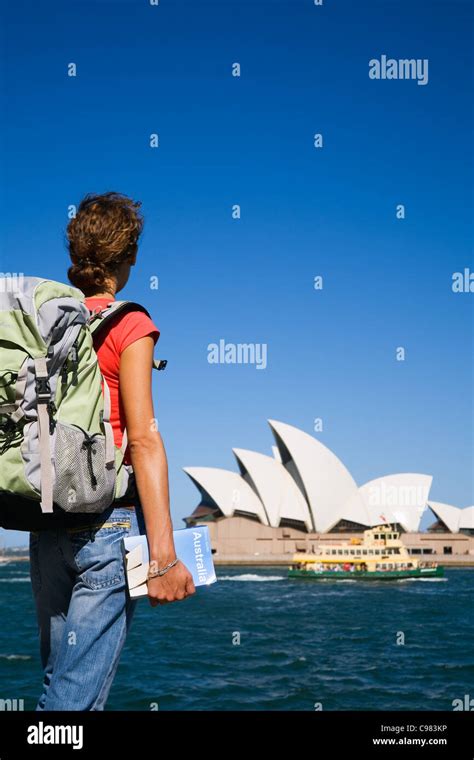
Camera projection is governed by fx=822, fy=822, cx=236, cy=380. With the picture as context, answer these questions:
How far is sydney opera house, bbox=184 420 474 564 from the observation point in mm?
49844

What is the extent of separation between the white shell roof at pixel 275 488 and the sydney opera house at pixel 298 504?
6 cm

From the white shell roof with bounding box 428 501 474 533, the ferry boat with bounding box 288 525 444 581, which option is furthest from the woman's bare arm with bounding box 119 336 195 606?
the white shell roof with bounding box 428 501 474 533

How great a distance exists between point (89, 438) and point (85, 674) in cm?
43

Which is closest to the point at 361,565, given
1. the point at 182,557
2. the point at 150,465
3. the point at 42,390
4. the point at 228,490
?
the point at 228,490

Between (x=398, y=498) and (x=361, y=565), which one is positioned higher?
(x=398, y=498)

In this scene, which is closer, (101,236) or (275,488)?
(101,236)

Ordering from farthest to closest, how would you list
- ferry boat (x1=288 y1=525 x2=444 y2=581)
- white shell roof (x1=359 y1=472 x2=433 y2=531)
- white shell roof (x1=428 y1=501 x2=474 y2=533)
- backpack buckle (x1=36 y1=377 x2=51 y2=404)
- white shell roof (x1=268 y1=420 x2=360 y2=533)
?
1. white shell roof (x1=428 y1=501 x2=474 y2=533)
2. white shell roof (x1=359 y1=472 x2=433 y2=531)
3. white shell roof (x1=268 y1=420 x2=360 y2=533)
4. ferry boat (x1=288 y1=525 x2=444 y2=581)
5. backpack buckle (x1=36 y1=377 x2=51 y2=404)

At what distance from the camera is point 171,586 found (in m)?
1.46

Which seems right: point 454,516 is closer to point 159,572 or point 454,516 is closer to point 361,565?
point 361,565

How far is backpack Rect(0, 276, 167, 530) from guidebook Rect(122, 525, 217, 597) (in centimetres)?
10

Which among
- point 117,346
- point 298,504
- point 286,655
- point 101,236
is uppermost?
point 101,236

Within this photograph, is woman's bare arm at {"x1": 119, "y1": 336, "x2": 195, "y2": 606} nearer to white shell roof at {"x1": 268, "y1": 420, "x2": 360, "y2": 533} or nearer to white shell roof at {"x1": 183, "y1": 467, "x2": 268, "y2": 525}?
white shell roof at {"x1": 268, "y1": 420, "x2": 360, "y2": 533}

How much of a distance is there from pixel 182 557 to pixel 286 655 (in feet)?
55.5
